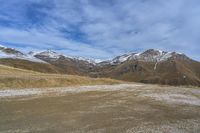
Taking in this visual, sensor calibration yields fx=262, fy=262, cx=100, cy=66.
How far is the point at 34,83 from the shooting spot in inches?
2149

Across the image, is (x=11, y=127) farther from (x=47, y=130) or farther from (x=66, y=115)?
(x=66, y=115)

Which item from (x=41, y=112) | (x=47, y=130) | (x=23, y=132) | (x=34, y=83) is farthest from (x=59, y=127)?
(x=34, y=83)

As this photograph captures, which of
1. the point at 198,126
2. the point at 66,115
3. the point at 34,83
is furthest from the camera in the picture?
the point at 34,83

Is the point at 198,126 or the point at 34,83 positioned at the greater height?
the point at 34,83

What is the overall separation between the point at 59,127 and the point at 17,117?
5.50 metres

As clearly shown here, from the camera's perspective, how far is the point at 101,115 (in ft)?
77.3

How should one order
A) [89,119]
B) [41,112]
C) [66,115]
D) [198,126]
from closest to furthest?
[198,126]
[89,119]
[66,115]
[41,112]

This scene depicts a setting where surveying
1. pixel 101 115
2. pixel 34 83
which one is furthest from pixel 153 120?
pixel 34 83

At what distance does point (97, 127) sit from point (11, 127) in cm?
596

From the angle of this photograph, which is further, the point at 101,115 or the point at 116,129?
the point at 101,115

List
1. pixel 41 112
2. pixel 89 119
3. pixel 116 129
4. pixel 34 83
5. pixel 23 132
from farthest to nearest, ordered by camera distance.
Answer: pixel 34 83 → pixel 41 112 → pixel 89 119 → pixel 116 129 → pixel 23 132

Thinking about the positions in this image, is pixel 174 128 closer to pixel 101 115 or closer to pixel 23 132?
pixel 101 115

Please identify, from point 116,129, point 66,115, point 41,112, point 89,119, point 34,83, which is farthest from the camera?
point 34,83

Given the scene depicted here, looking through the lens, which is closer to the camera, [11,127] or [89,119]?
[11,127]
